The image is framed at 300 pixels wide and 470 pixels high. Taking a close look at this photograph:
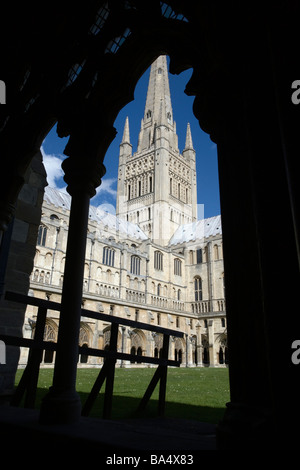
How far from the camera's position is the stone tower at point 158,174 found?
49.2m

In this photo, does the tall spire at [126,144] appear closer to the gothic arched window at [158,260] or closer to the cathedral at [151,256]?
the cathedral at [151,256]

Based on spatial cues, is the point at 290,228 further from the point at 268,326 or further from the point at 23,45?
the point at 23,45

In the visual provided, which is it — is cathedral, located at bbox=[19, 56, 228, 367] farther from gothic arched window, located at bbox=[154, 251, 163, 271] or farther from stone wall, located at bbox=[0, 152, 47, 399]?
stone wall, located at bbox=[0, 152, 47, 399]

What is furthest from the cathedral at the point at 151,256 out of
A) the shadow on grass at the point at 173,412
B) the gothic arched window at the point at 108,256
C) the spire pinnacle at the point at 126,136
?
the shadow on grass at the point at 173,412

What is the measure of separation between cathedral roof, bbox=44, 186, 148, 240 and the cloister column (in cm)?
3057

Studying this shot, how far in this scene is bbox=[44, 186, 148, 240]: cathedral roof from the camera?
3547 centimetres

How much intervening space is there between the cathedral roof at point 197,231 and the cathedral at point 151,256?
0.20m

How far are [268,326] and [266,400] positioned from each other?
36cm

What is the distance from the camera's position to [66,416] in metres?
2.32

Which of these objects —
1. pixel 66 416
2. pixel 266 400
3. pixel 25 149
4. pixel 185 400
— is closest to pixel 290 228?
pixel 266 400

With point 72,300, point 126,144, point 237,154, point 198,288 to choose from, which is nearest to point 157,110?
point 126,144

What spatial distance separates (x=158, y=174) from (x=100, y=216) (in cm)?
1432

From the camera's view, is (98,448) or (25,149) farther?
(25,149)

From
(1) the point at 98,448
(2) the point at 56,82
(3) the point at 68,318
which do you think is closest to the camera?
(1) the point at 98,448
